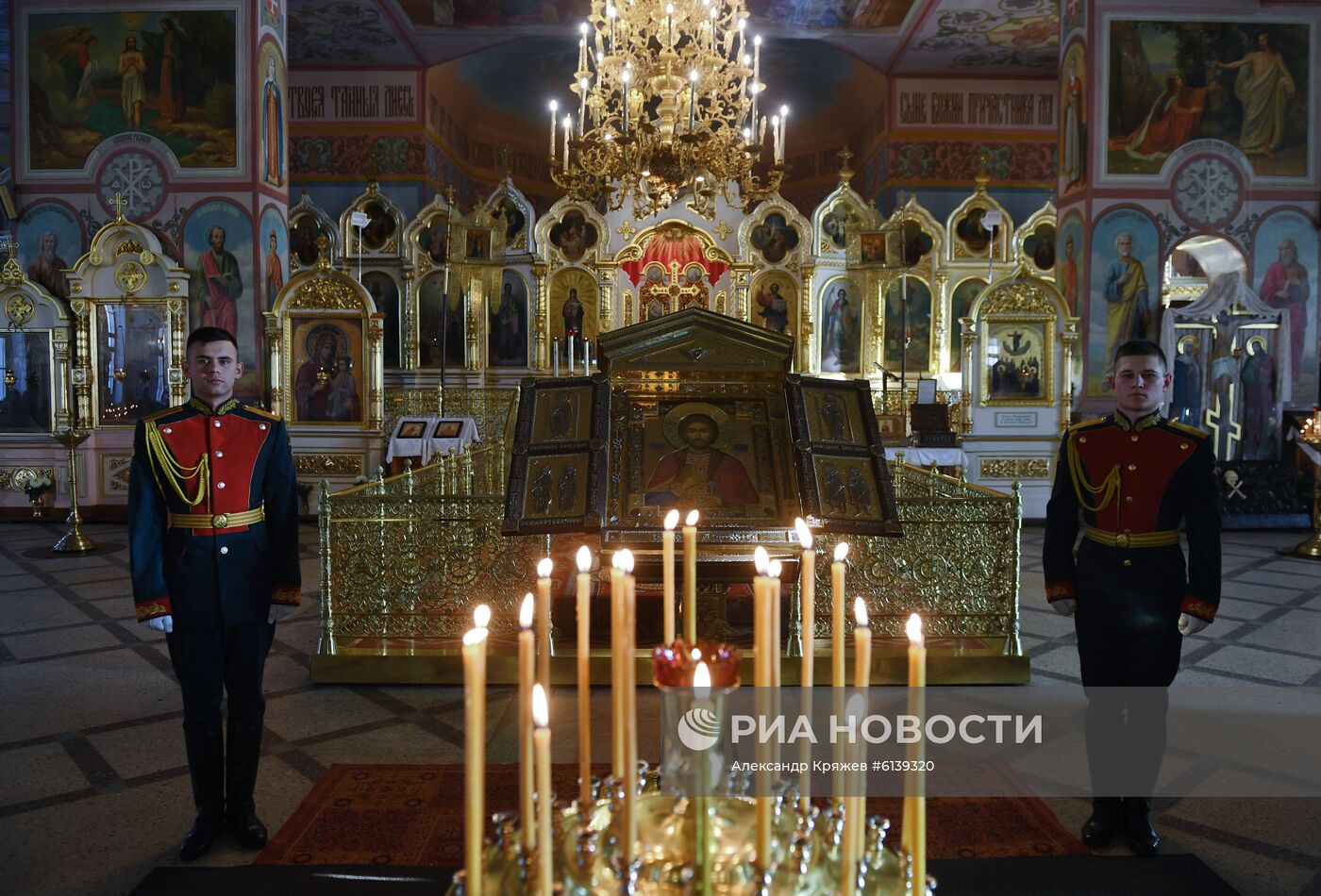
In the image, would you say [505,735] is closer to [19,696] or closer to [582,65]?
[19,696]

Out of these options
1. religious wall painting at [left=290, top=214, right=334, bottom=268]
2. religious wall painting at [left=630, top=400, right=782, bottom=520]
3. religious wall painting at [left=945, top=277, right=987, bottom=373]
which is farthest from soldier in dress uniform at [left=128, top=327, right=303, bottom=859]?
religious wall painting at [left=290, top=214, right=334, bottom=268]

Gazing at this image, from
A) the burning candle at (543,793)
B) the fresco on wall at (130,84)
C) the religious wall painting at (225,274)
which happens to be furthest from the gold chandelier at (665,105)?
the burning candle at (543,793)

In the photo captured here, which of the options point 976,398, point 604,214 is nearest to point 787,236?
point 604,214

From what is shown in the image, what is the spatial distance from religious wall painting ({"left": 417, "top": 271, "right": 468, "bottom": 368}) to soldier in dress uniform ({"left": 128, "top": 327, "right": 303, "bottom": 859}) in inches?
434

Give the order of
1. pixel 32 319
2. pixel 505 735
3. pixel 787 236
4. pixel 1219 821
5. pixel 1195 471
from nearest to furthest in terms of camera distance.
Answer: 1. pixel 1195 471
2. pixel 1219 821
3. pixel 505 735
4. pixel 32 319
5. pixel 787 236

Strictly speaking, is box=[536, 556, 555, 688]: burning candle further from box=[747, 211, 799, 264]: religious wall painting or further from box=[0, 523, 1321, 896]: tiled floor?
box=[747, 211, 799, 264]: religious wall painting

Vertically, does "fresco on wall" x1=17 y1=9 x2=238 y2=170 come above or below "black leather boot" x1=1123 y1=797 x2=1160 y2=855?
above

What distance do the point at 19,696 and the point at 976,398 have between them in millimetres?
10056

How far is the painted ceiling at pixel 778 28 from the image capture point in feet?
45.6

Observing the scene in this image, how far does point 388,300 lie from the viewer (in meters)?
14.9

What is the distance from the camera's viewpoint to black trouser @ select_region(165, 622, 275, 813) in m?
2.99

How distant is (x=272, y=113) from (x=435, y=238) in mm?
3438

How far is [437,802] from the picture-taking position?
3416 millimetres

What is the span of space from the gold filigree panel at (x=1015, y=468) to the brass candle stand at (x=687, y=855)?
35.1ft
